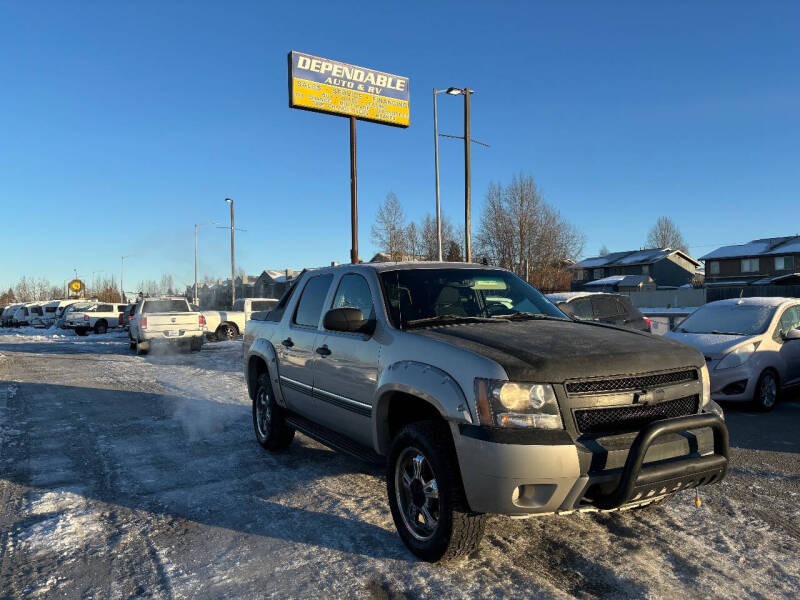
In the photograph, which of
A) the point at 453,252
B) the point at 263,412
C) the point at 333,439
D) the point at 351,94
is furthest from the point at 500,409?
the point at 453,252

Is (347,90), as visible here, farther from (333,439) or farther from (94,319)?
(94,319)

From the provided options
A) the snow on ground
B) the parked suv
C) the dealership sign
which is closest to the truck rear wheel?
the dealership sign

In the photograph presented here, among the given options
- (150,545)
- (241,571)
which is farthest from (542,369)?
(150,545)

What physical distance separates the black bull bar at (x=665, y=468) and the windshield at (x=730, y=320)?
6.07 metres

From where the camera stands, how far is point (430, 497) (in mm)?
3520

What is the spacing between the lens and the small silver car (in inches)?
309

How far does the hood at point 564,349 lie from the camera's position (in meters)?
3.15

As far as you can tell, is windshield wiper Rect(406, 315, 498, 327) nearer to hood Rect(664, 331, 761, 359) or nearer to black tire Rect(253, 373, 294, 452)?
black tire Rect(253, 373, 294, 452)

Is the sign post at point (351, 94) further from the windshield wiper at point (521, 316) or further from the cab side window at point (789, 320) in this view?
the windshield wiper at point (521, 316)

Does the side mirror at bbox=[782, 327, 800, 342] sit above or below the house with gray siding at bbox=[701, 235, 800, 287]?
below

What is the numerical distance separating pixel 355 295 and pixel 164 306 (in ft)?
53.7

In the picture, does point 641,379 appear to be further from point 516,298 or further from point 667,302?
point 667,302

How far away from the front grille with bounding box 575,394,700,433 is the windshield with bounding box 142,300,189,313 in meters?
17.8

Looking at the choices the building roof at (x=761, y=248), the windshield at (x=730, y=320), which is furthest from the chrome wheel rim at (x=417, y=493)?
the building roof at (x=761, y=248)
